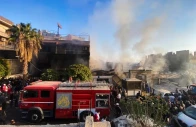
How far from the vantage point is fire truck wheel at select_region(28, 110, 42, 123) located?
12.3m

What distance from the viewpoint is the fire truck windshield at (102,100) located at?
41.1 ft

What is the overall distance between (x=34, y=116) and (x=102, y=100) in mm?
4519

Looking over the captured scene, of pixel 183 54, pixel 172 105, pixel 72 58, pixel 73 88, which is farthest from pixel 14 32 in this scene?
pixel 183 54

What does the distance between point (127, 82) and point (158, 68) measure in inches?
1115

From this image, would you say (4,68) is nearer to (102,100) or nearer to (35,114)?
(35,114)

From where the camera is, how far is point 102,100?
41.2ft

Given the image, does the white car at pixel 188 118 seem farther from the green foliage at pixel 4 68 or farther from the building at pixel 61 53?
the building at pixel 61 53

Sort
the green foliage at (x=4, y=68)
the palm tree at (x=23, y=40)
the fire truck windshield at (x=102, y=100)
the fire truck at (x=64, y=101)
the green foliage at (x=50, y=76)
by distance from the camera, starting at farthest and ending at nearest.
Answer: the palm tree at (x=23, y=40), the green foliage at (x=50, y=76), the green foliage at (x=4, y=68), the fire truck windshield at (x=102, y=100), the fire truck at (x=64, y=101)

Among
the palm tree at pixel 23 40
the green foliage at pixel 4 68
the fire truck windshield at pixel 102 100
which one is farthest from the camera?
the palm tree at pixel 23 40

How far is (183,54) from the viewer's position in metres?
45.2

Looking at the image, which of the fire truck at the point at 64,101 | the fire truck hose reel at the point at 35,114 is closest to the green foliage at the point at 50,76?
the fire truck at the point at 64,101

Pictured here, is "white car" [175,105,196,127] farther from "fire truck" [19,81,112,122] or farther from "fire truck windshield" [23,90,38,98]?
"fire truck windshield" [23,90,38,98]

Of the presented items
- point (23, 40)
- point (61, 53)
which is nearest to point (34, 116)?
point (23, 40)

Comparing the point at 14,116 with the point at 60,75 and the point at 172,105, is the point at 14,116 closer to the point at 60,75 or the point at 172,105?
the point at 60,75
